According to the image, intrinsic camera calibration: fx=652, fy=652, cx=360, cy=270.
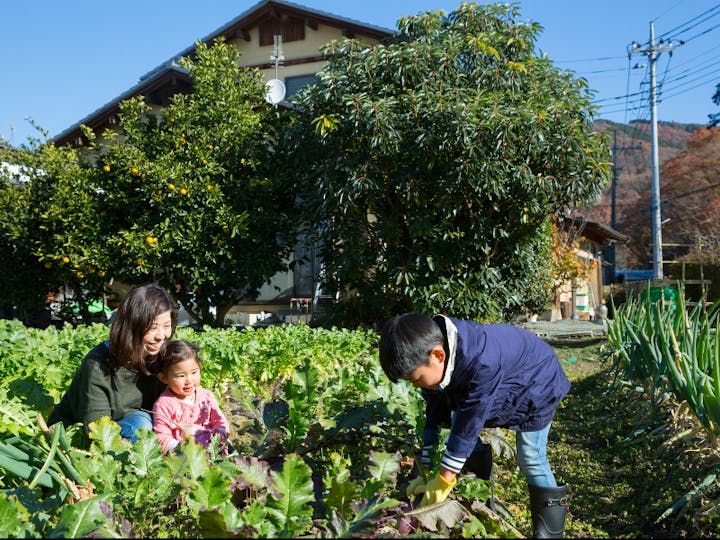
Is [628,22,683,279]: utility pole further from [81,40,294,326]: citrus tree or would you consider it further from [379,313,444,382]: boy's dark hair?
[379,313,444,382]: boy's dark hair

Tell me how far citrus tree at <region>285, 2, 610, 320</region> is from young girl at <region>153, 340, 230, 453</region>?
493 cm

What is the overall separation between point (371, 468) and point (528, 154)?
666cm

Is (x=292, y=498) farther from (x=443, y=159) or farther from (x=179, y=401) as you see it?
(x=443, y=159)

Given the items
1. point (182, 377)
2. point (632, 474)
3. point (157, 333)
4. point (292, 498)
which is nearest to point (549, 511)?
point (292, 498)

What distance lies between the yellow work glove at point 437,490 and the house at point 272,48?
1216 cm

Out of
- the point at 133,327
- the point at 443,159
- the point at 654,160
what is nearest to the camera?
the point at 133,327

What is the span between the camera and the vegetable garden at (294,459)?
6.08 feet

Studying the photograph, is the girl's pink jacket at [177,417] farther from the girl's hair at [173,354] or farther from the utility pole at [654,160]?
the utility pole at [654,160]

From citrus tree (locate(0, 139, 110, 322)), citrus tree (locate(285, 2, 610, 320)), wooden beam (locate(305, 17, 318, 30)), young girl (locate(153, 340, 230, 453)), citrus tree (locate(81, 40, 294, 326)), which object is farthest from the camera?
wooden beam (locate(305, 17, 318, 30))

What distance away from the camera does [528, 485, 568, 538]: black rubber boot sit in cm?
286

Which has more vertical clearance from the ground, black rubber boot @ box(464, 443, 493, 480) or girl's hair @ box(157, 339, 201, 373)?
girl's hair @ box(157, 339, 201, 373)

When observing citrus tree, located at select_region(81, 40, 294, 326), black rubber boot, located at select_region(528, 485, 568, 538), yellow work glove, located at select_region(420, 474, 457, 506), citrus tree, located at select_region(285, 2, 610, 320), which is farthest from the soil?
citrus tree, located at select_region(81, 40, 294, 326)

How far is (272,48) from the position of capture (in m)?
17.1

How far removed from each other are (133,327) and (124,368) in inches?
10.0
